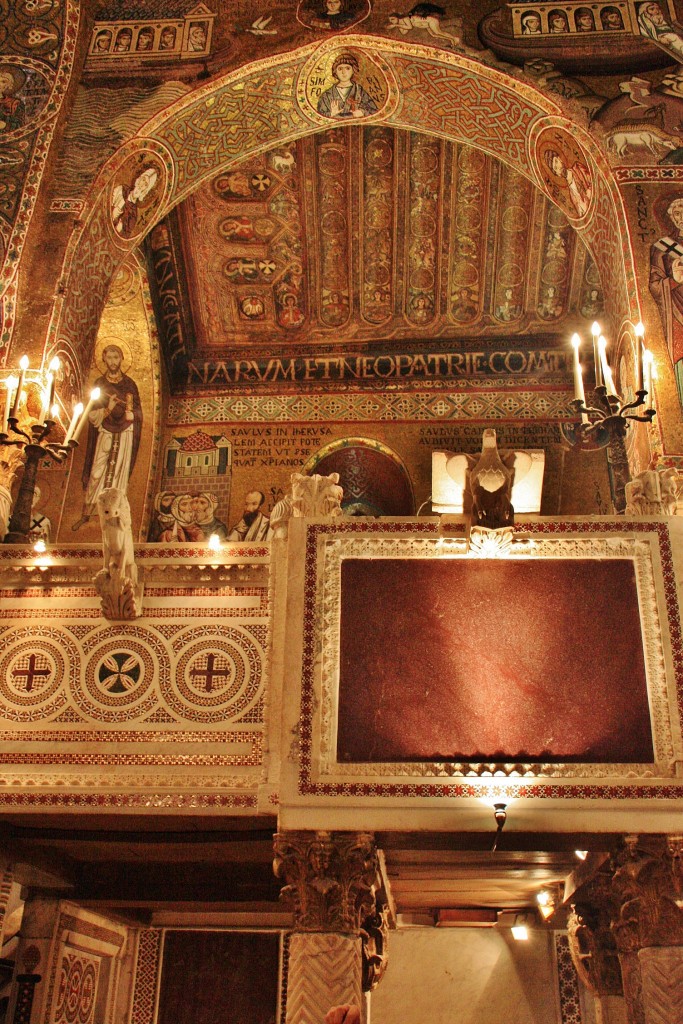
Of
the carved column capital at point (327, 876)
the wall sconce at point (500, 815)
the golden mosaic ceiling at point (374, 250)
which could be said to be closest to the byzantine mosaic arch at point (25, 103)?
the golden mosaic ceiling at point (374, 250)

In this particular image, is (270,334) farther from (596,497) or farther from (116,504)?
(116,504)

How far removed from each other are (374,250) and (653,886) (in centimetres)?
820

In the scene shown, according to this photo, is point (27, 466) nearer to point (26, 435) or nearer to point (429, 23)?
point (26, 435)

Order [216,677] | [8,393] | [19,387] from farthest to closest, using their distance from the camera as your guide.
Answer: [8,393] → [19,387] → [216,677]

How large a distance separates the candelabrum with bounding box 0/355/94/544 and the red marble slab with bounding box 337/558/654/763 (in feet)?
8.01

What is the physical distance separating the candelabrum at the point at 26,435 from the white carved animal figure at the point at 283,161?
428 centimetres

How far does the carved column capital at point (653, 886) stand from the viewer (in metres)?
5.71

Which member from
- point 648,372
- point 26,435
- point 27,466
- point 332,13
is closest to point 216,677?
point 27,466

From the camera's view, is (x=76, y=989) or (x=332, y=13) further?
(x=332, y=13)

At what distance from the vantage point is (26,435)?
739 cm

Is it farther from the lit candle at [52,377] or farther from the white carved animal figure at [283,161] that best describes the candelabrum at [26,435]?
the white carved animal figure at [283,161]

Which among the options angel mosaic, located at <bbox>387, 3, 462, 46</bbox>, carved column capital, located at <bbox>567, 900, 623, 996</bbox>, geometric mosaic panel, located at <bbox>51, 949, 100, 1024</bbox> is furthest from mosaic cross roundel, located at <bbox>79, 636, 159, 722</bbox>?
angel mosaic, located at <bbox>387, 3, 462, 46</bbox>

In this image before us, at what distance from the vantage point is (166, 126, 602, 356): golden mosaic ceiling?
11.2 meters

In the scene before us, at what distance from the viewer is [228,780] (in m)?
6.19
